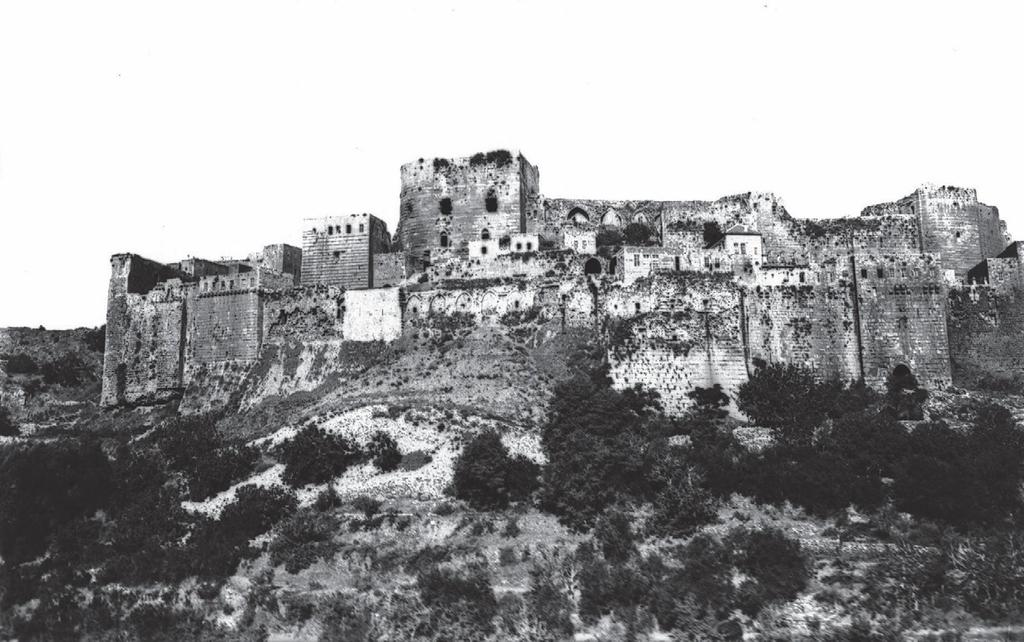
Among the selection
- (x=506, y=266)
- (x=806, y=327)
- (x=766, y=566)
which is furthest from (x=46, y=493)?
(x=806, y=327)

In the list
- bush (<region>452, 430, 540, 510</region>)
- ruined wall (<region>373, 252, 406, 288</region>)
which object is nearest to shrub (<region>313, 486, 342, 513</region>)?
bush (<region>452, 430, 540, 510</region>)

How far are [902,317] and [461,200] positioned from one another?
25120mm

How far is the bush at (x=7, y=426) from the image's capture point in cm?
5291

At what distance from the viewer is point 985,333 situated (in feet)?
165

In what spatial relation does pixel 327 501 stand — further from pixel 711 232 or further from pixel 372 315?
pixel 711 232

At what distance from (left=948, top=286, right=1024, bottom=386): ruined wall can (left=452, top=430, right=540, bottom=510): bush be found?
24164mm

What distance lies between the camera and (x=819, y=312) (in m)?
48.5

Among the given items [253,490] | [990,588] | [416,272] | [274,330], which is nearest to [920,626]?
[990,588]

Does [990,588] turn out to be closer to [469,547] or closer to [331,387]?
[469,547]

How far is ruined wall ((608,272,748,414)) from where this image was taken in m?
45.4

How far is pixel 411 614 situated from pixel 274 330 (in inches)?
883

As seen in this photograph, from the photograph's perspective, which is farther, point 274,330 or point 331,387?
point 274,330

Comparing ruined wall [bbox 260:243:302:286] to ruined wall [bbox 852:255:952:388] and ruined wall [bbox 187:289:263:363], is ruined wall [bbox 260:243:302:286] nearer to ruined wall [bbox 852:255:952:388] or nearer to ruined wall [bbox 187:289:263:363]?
ruined wall [bbox 187:289:263:363]

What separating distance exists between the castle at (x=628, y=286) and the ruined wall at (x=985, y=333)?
92 mm
